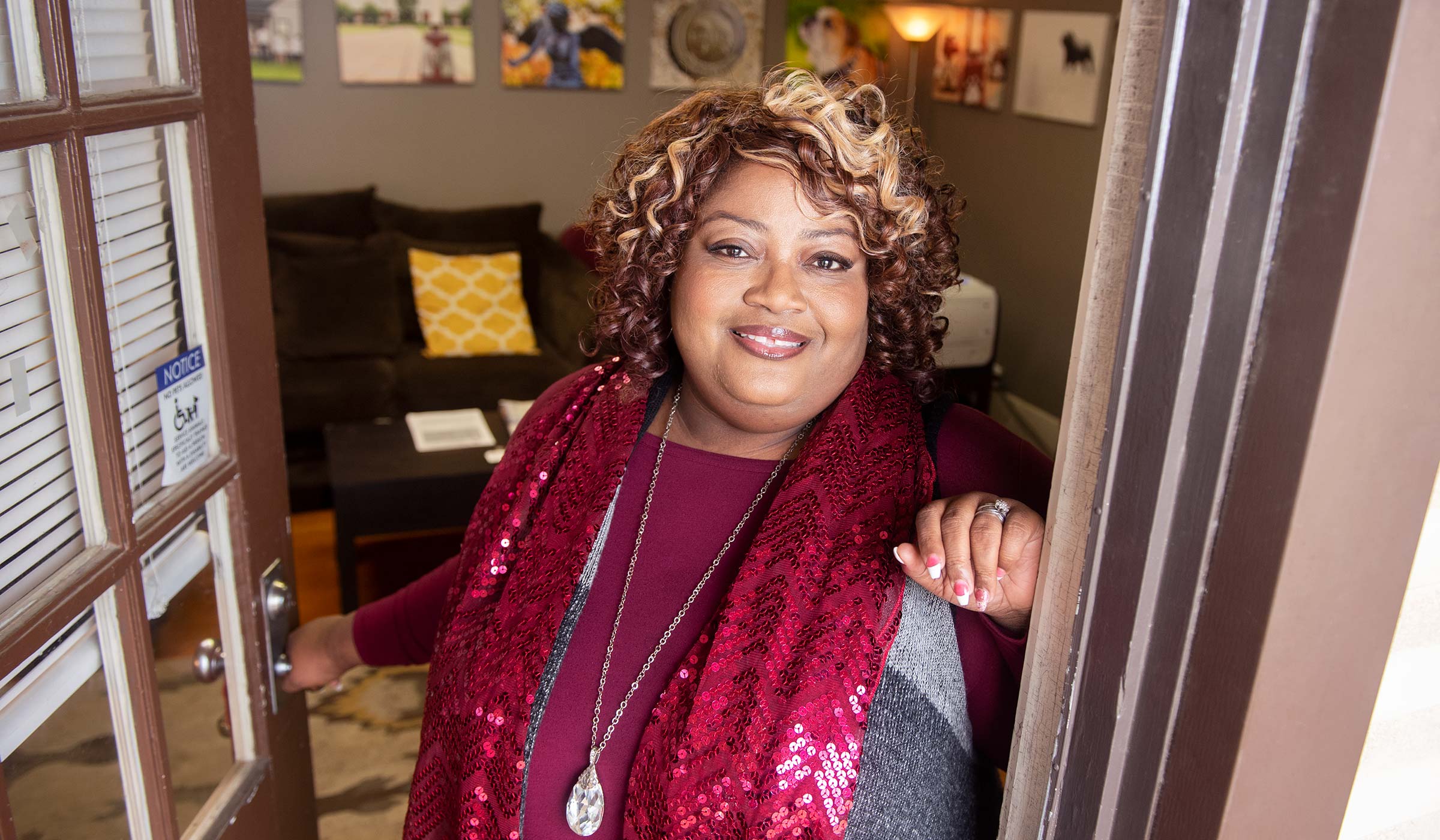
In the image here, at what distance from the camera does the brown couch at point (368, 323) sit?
3.90 m

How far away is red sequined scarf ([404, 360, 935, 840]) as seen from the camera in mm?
925

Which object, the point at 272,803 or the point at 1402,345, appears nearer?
the point at 1402,345

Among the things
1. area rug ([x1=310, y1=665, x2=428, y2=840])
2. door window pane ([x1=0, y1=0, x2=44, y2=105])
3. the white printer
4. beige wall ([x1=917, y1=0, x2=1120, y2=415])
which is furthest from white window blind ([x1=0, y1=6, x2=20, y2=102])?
beige wall ([x1=917, y1=0, x2=1120, y2=415])

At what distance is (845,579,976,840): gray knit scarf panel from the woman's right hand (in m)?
0.68

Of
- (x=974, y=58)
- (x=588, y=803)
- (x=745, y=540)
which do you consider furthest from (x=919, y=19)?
(x=588, y=803)

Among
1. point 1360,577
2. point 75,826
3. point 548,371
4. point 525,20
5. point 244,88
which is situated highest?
point 525,20

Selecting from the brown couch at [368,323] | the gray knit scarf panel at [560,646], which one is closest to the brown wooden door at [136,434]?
the gray knit scarf panel at [560,646]

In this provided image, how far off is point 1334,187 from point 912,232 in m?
0.63

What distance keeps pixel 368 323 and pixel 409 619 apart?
299 centimetres

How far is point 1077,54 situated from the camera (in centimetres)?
398

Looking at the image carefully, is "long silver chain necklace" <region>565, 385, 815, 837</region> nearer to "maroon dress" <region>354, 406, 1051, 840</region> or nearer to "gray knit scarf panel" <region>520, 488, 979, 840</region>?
"maroon dress" <region>354, 406, 1051, 840</region>

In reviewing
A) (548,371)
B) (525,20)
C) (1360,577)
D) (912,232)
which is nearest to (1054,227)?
(548,371)

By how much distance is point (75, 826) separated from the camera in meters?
0.92

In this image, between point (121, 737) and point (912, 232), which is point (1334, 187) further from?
point (121, 737)
